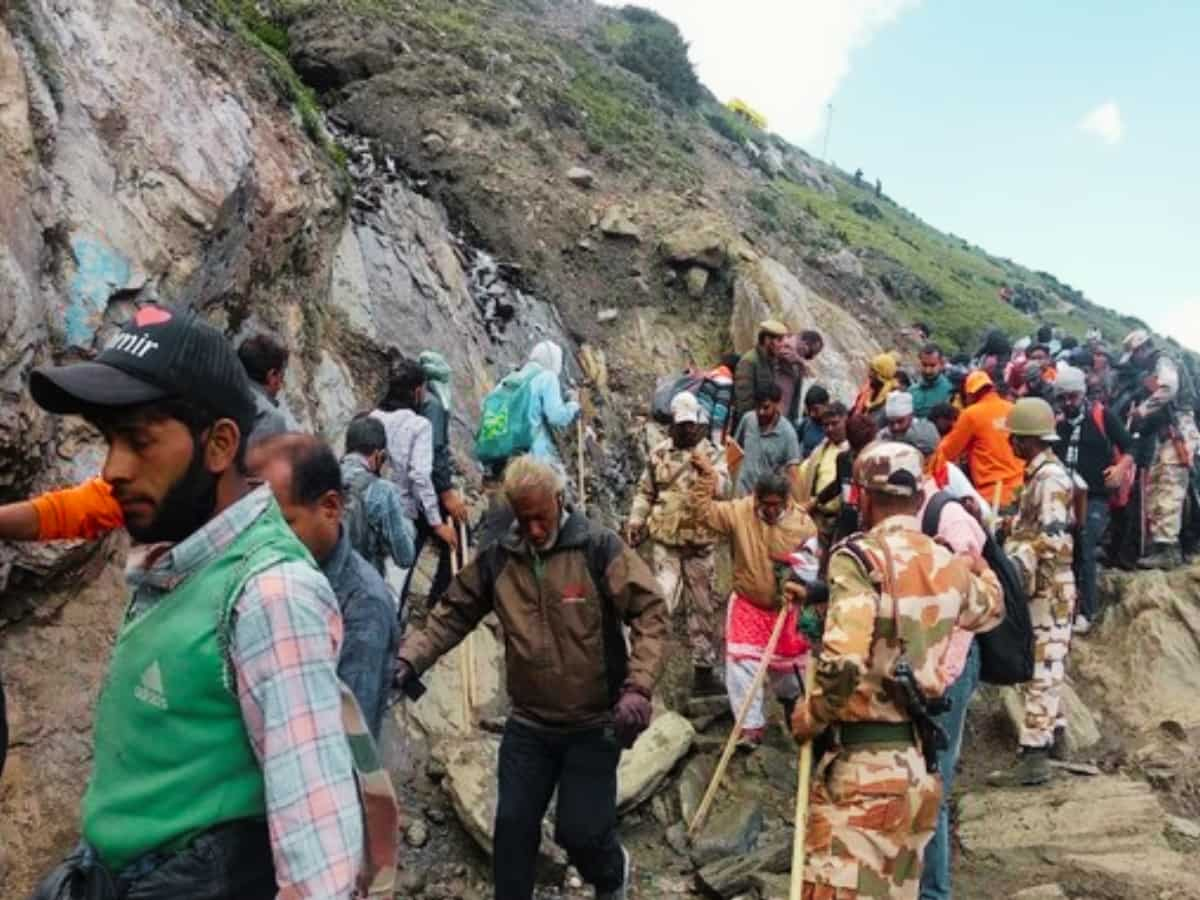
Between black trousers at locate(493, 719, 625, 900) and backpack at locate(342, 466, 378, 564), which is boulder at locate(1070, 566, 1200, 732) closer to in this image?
black trousers at locate(493, 719, 625, 900)

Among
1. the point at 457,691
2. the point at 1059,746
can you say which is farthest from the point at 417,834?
the point at 1059,746

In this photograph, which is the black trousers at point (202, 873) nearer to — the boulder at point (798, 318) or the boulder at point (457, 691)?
the boulder at point (457, 691)

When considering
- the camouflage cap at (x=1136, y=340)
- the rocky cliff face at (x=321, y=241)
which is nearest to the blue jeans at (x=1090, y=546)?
the rocky cliff face at (x=321, y=241)

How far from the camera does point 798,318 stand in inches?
626

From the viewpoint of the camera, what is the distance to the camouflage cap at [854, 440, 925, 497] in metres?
3.96

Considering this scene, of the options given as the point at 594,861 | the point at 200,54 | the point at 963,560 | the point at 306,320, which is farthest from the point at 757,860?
the point at 200,54

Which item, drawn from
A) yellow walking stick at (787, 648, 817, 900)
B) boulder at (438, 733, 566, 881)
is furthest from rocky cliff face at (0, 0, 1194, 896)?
yellow walking stick at (787, 648, 817, 900)

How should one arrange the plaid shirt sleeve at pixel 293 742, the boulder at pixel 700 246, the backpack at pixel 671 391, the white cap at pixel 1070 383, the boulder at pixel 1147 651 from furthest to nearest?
the boulder at pixel 700 246 → the backpack at pixel 671 391 → the white cap at pixel 1070 383 → the boulder at pixel 1147 651 → the plaid shirt sleeve at pixel 293 742

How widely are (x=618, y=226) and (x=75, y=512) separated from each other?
45.1 feet

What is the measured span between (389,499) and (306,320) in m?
4.14

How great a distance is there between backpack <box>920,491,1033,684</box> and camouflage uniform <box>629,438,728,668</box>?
303 centimetres

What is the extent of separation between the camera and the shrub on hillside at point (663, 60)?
108ft

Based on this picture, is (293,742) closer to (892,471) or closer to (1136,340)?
(892,471)

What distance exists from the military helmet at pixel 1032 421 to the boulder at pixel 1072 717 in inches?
101
